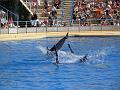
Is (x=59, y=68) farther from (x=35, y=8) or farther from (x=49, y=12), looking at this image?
(x=35, y=8)

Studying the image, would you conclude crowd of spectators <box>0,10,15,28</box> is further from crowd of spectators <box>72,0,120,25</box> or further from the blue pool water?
the blue pool water

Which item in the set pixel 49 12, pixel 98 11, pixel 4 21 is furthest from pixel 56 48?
pixel 98 11

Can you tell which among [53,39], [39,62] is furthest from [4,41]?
[39,62]

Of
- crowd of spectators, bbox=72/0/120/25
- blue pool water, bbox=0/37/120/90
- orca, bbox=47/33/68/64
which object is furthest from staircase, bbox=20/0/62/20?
orca, bbox=47/33/68/64

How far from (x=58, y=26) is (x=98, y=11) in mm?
4364

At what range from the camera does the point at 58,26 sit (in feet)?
128

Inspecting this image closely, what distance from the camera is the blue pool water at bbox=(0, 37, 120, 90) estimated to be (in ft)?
55.0

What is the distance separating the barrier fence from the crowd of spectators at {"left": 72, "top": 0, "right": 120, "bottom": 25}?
124mm

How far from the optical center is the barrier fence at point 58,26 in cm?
3636

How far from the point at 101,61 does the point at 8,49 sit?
20.1 feet

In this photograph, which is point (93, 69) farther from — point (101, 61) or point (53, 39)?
point (53, 39)

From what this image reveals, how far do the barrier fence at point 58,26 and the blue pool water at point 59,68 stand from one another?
5549mm

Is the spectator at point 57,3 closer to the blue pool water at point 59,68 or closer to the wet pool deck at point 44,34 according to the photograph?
the wet pool deck at point 44,34

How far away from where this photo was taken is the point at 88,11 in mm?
42094
